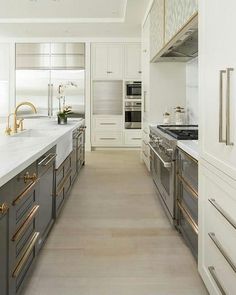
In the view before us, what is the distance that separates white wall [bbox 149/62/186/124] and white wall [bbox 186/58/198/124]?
14cm

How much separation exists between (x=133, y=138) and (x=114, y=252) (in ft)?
21.0

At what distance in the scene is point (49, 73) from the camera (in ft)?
30.1

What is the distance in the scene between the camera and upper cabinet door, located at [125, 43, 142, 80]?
909 centimetres

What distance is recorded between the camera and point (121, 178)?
5777mm

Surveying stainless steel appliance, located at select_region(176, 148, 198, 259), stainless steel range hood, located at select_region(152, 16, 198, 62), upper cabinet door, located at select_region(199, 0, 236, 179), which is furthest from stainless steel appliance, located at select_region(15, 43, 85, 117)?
upper cabinet door, located at select_region(199, 0, 236, 179)

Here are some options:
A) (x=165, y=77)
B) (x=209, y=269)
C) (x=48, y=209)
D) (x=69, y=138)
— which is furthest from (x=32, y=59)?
(x=209, y=269)

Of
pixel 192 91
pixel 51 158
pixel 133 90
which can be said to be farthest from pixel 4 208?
pixel 133 90

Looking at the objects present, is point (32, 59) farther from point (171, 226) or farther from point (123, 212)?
point (171, 226)

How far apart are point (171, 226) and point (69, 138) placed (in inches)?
62.7

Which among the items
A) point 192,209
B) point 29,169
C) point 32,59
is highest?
point 32,59

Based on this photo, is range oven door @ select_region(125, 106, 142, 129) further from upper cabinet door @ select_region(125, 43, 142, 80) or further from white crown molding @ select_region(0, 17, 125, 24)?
→ white crown molding @ select_region(0, 17, 125, 24)

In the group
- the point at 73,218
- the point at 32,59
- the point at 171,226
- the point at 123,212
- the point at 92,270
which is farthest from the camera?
the point at 32,59

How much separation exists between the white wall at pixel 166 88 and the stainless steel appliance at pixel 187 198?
283cm

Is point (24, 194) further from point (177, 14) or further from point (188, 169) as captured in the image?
point (177, 14)
